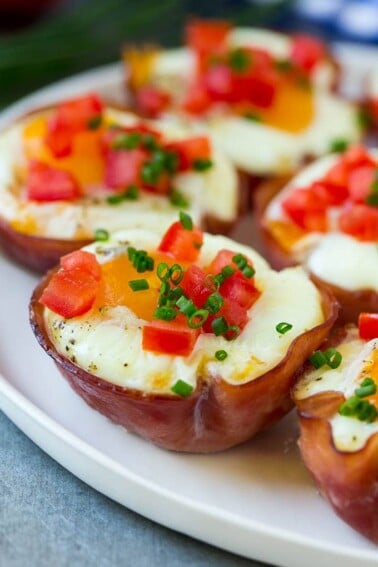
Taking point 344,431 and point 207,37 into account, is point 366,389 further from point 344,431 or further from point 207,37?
point 207,37

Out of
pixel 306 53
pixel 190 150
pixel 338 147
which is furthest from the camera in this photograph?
pixel 306 53

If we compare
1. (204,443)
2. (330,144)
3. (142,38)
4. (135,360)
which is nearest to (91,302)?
(135,360)

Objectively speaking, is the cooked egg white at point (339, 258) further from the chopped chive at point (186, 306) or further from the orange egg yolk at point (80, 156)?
the orange egg yolk at point (80, 156)

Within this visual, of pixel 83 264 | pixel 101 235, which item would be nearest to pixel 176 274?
pixel 83 264

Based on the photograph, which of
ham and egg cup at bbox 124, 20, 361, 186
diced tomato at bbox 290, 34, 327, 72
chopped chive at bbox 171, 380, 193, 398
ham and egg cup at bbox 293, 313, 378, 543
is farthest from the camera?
diced tomato at bbox 290, 34, 327, 72

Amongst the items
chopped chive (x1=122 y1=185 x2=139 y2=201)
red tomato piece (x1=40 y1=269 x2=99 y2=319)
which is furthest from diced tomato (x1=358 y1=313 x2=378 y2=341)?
chopped chive (x1=122 y1=185 x2=139 y2=201)

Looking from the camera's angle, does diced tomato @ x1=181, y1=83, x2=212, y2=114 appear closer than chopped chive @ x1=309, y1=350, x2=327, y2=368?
No

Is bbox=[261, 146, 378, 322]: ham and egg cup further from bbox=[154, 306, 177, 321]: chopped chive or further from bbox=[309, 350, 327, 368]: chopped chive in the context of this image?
bbox=[154, 306, 177, 321]: chopped chive
